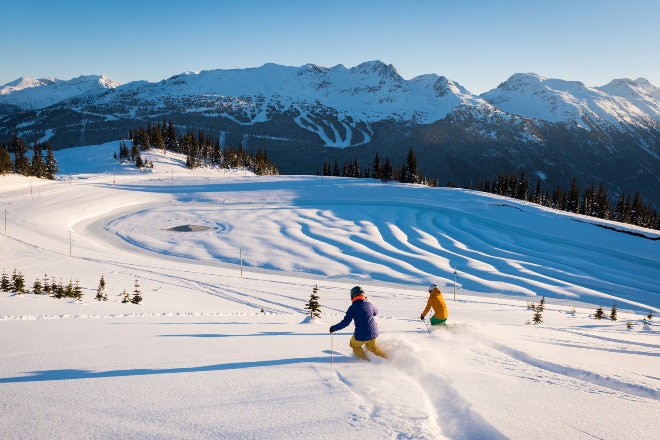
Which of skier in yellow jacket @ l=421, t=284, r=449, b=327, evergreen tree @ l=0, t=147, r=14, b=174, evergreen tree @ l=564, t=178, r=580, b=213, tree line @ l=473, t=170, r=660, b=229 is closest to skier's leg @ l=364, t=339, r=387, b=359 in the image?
skier in yellow jacket @ l=421, t=284, r=449, b=327

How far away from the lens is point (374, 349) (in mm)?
7227

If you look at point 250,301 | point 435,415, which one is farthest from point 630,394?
point 250,301

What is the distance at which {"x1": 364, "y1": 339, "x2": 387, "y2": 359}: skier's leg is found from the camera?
23.6 feet

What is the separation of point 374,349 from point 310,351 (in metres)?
1.35

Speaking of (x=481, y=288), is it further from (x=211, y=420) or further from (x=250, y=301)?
(x=211, y=420)

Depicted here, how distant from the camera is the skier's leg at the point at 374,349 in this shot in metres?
7.19

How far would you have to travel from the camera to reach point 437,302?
976 cm

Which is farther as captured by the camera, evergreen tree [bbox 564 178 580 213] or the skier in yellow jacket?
evergreen tree [bbox 564 178 580 213]

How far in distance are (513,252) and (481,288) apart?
10766 millimetres

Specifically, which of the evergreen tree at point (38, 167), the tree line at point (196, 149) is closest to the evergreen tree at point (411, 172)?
the tree line at point (196, 149)

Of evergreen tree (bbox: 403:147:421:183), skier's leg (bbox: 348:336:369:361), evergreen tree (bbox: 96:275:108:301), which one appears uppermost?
evergreen tree (bbox: 403:147:421:183)

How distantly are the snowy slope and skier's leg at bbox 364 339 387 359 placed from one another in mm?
244

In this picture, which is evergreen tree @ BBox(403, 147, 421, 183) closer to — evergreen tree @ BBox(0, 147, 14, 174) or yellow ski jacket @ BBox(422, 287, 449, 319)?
evergreen tree @ BBox(0, 147, 14, 174)

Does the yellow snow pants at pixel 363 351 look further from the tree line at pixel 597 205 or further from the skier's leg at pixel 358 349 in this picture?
the tree line at pixel 597 205
